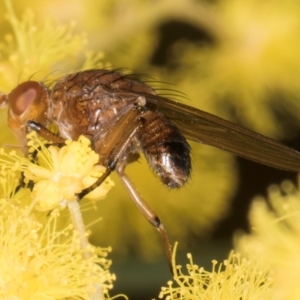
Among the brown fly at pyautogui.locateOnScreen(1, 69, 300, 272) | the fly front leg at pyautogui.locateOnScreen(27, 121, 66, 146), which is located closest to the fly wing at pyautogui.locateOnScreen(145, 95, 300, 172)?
the brown fly at pyautogui.locateOnScreen(1, 69, 300, 272)

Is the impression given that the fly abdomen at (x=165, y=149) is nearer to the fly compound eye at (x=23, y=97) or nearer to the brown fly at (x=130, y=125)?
the brown fly at (x=130, y=125)

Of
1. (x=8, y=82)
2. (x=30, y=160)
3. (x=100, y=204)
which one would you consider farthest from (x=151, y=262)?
(x=30, y=160)

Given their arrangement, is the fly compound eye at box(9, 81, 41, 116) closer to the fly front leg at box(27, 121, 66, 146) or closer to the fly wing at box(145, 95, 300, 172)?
the fly front leg at box(27, 121, 66, 146)

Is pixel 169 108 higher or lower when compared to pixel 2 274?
higher

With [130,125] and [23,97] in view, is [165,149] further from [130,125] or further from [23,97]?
[23,97]

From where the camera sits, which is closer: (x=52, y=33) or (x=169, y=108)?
(x=169, y=108)

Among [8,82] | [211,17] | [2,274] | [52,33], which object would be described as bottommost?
[2,274]

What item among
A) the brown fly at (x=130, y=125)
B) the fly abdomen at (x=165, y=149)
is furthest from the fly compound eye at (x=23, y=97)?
the fly abdomen at (x=165, y=149)

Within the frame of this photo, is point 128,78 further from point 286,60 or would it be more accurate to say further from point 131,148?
point 286,60
